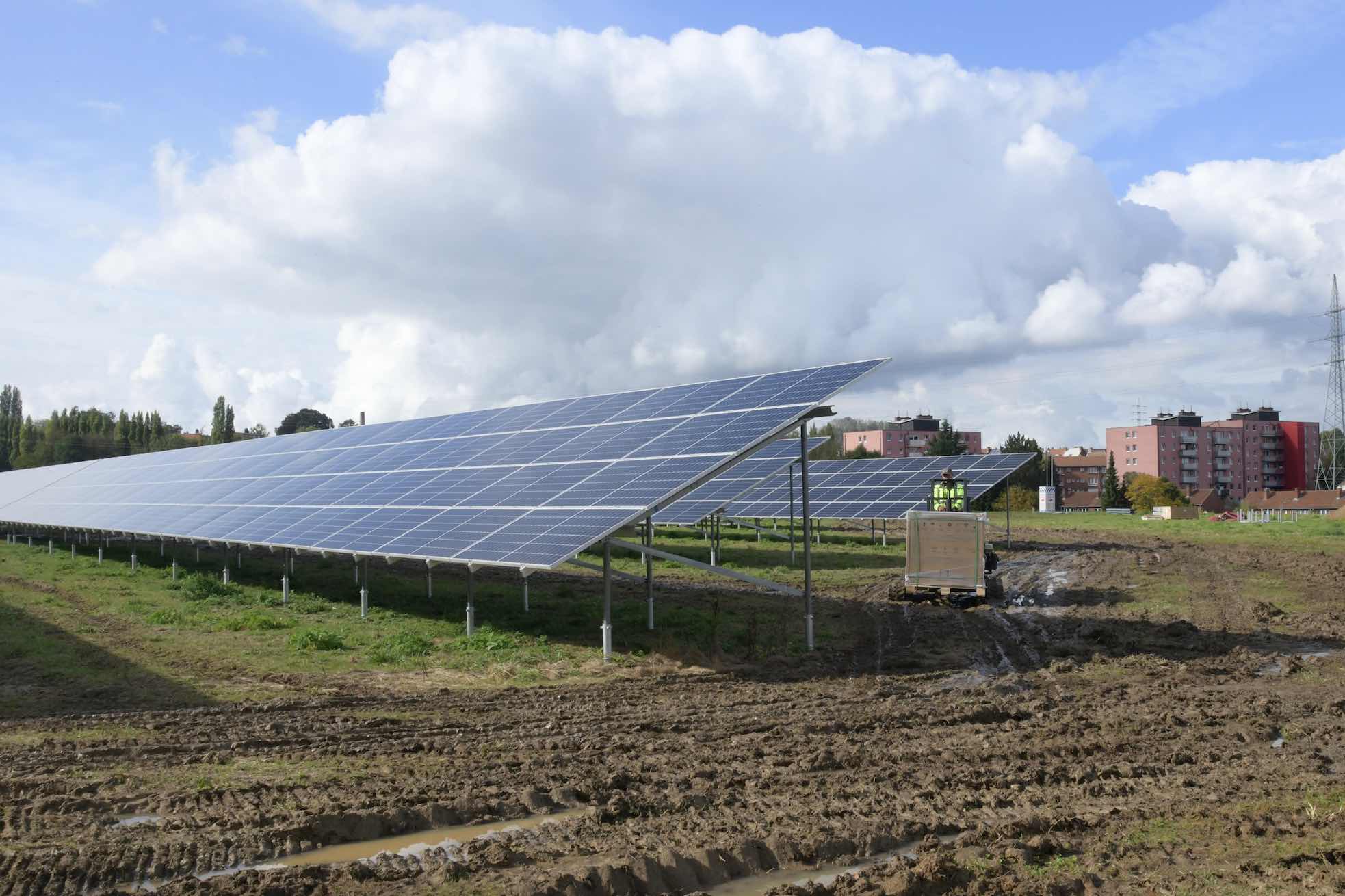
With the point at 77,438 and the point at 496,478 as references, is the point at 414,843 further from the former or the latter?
the point at 77,438

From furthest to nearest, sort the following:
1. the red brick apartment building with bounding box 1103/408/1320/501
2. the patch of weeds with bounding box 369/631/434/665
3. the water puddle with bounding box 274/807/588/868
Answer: the red brick apartment building with bounding box 1103/408/1320/501 < the patch of weeds with bounding box 369/631/434/665 < the water puddle with bounding box 274/807/588/868

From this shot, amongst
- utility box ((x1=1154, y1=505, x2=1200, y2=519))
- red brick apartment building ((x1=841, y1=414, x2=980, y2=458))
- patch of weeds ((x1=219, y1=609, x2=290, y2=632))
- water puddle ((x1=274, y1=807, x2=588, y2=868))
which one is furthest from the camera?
red brick apartment building ((x1=841, y1=414, x2=980, y2=458))

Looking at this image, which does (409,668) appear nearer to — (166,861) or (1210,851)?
(166,861)

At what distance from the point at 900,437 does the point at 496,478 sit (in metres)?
146

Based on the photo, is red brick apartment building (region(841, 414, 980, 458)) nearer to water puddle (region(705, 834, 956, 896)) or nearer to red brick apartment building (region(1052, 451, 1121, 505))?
red brick apartment building (region(1052, 451, 1121, 505))

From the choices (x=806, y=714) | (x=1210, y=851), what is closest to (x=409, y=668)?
(x=806, y=714)

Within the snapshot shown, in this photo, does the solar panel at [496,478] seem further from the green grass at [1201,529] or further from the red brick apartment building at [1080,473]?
the red brick apartment building at [1080,473]

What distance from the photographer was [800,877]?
786 cm

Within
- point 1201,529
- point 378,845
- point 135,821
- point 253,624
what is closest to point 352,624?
point 253,624

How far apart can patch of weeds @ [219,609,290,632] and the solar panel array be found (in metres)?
13.1

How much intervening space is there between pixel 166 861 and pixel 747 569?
28.5 metres

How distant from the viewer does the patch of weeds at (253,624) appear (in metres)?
21.7

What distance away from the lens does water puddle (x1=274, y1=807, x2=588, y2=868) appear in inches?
315

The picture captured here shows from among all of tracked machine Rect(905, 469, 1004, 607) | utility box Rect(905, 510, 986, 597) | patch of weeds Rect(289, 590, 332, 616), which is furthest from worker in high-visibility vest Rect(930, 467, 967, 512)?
patch of weeds Rect(289, 590, 332, 616)
